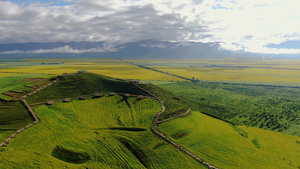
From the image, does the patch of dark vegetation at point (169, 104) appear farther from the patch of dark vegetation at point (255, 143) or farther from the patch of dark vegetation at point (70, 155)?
the patch of dark vegetation at point (70, 155)

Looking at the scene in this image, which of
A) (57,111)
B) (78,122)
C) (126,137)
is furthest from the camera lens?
(57,111)

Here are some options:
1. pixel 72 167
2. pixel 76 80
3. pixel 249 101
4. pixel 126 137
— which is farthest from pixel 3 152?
pixel 249 101

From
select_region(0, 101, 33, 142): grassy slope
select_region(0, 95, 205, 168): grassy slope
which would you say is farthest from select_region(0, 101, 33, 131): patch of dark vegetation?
select_region(0, 95, 205, 168): grassy slope

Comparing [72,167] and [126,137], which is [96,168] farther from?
[126,137]

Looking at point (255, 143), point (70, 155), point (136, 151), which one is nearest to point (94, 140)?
point (70, 155)

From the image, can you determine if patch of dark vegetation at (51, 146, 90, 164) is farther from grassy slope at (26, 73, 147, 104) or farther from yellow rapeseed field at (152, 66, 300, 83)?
yellow rapeseed field at (152, 66, 300, 83)

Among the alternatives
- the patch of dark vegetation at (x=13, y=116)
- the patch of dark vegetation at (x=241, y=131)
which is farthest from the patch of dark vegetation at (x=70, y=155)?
the patch of dark vegetation at (x=241, y=131)

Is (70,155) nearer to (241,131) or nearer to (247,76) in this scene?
(241,131)
